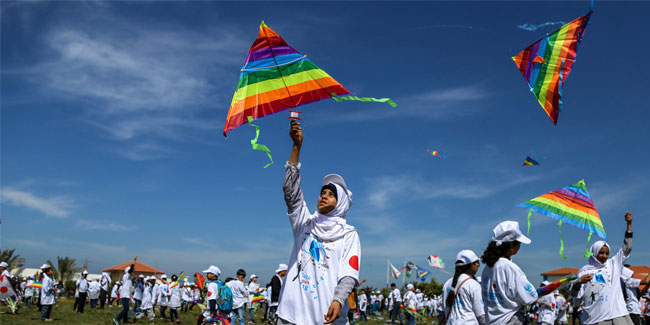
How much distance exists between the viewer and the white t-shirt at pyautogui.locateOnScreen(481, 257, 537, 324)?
544cm

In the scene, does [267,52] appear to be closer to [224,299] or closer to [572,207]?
[572,207]

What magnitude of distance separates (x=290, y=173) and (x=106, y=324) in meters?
15.9

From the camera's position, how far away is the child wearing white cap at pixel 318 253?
12.7ft

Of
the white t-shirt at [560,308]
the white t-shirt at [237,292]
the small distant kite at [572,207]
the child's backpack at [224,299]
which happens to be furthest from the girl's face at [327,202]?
the white t-shirt at [560,308]

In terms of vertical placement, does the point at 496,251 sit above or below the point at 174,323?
above

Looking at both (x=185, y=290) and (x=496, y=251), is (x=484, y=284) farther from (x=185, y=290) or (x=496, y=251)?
(x=185, y=290)

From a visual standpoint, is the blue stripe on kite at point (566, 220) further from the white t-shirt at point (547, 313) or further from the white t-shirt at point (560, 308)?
the white t-shirt at point (560, 308)

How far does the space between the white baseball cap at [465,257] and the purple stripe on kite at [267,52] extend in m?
3.73

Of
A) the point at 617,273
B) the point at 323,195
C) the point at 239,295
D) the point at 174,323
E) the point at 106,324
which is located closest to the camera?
the point at 323,195

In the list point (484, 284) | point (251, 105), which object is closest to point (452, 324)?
point (484, 284)

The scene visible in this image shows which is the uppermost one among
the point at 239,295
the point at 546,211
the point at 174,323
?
the point at 546,211

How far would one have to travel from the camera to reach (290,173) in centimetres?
399

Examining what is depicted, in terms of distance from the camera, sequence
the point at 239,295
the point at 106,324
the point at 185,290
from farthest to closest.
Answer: the point at 185,290, the point at 106,324, the point at 239,295

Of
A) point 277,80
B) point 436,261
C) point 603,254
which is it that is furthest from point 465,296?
point 436,261
